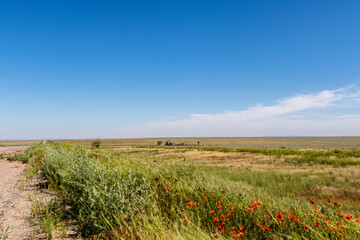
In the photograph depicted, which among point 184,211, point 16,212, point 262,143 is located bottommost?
point 262,143

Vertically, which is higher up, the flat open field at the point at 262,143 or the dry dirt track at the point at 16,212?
the dry dirt track at the point at 16,212

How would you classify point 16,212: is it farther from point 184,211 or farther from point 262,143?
point 262,143

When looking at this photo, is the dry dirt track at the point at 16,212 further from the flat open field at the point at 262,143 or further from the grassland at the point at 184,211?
the flat open field at the point at 262,143

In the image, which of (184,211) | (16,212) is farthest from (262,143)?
(16,212)

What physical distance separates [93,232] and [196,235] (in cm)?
202

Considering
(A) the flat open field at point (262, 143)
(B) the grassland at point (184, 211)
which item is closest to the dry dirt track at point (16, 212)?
(B) the grassland at point (184, 211)

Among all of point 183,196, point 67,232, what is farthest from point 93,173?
point 183,196

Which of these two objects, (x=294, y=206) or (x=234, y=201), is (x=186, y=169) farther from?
(x=294, y=206)

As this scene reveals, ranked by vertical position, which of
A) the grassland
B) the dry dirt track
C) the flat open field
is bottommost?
the flat open field

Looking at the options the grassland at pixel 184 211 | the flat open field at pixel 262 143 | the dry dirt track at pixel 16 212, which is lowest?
the flat open field at pixel 262 143

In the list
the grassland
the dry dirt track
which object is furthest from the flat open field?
the grassland

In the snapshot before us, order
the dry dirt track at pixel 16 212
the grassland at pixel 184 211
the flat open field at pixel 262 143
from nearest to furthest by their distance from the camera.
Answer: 1. the grassland at pixel 184 211
2. the dry dirt track at pixel 16 212
3. the flat open field at pixel 262 143

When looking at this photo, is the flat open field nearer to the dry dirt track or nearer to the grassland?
the dry dirt track

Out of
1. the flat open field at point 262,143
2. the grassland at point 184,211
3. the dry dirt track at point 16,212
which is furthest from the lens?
the flat open field at point 262,143
